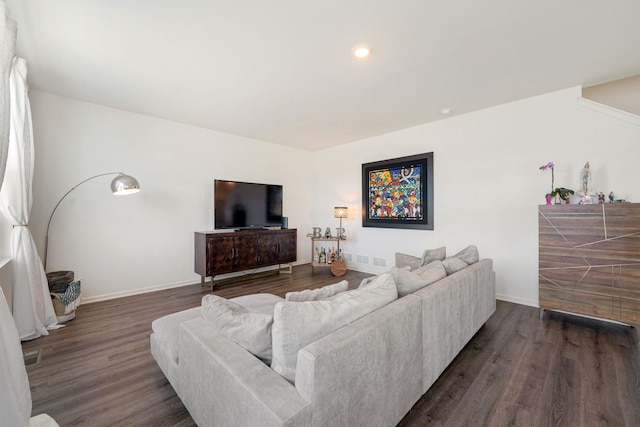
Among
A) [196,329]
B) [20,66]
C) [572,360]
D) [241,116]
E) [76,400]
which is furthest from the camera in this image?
[241,116]

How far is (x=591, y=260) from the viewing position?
2.61m

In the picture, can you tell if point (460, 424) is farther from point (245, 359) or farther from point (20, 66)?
point (20, 66)

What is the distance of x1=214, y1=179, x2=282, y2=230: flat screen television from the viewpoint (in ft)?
14.1

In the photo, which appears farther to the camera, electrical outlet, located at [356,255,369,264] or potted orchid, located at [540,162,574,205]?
electrical outlet, located at [356,255,369,264]

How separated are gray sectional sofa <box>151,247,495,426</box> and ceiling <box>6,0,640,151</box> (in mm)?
1904

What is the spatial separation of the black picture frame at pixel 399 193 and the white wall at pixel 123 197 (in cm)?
242

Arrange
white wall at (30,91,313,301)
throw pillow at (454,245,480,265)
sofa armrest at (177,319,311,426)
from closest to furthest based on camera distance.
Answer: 1. sofa armrest at (177,319,311,426)
2. throw pillow at (454,245,480,265)
3. white wall at (30,91,313,301)

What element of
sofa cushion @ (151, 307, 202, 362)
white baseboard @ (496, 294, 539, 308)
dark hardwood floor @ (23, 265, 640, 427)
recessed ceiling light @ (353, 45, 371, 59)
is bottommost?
dark hardwood floor @ (23, 265, 640, 427)

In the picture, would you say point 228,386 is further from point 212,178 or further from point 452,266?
point 212,178

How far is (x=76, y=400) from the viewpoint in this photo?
5.50ft

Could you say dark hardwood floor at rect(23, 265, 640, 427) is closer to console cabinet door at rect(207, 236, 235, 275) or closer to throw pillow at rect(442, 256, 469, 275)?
throw pillow at rect(442, 256, 469, 275)

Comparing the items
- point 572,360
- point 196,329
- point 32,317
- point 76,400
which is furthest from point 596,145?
point 32,317

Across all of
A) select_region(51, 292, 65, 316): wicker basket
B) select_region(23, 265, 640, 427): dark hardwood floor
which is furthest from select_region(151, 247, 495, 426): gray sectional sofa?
select_region(51, 292, 65, 316): wicker basket

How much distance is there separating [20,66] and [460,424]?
4339 millimetres
